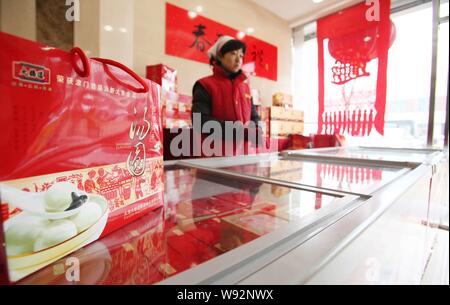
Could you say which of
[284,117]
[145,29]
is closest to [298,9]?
[284,117]

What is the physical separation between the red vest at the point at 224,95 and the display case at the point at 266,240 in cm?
109

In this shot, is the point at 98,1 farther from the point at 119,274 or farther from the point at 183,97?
the point at 119,274

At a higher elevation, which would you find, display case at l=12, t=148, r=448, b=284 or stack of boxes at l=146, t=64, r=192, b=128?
stack of boxes at l=146, t=64, r=192, b=128

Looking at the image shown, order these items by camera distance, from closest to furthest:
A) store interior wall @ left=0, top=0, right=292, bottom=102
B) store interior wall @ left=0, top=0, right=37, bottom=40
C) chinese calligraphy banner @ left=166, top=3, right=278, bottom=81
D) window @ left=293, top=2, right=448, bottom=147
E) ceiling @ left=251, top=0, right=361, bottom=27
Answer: store interior wall @ left=0, top=0, right=37, bottom=40, store interior wall @ left=0, top=0, right=292, bottom=102, window @ left=293, top=2, right=448, bottom=147, chinese calligraphy banner @ left=166, top=3, right=278, bottom=81, ceiling @ left=251, top=0, right=361, bottom=27

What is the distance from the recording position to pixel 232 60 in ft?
5.28

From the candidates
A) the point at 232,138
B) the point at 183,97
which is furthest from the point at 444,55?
the point at 183,97

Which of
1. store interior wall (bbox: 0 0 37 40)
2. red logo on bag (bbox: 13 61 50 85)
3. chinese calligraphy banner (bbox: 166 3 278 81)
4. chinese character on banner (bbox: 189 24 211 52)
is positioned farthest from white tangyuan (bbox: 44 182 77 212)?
chinese character on banner (bbox: 189 24 211 52)

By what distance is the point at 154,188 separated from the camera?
15.5 inches

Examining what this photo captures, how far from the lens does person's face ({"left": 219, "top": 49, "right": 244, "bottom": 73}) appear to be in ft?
5.21

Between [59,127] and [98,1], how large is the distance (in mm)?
1894

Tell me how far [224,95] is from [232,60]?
0.24 metres

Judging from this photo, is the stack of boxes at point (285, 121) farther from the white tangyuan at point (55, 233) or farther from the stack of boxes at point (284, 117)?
the white tangyuan at point (55, 233)

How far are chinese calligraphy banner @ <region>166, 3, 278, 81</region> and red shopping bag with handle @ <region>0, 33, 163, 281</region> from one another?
2534mm

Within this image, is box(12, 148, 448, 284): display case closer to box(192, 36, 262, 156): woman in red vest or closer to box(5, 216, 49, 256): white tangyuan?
box(5, 216, 49, 256): white tangyuan
